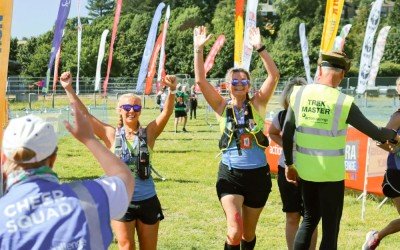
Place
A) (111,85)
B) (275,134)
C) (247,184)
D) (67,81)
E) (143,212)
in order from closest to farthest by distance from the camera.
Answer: (67,81)
(143,212)
(247,184)
(275,134)
(111,85)

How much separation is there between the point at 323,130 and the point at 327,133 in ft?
0.13

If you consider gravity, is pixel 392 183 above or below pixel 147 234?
above

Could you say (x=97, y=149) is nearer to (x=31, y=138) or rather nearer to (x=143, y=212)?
(x=31, y=138)

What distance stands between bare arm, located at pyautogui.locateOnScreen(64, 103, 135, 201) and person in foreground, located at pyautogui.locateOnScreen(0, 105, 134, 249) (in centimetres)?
13

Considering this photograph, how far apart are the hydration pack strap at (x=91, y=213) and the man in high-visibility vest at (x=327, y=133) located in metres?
2.72

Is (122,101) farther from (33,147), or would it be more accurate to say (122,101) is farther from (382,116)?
(382,116)

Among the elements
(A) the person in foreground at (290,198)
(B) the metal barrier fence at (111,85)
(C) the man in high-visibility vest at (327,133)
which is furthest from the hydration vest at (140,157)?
(B) the metal barrier fence at (111,85)

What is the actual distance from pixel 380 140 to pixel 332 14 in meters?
9.35

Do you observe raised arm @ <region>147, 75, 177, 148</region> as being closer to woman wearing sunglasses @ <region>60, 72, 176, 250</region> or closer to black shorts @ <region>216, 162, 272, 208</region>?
woman wearing sunglasses @ <region>60, 72, 176, 250</region>

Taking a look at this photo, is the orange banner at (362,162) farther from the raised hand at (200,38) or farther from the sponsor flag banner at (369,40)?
the sponsor flag banner at (369,40)

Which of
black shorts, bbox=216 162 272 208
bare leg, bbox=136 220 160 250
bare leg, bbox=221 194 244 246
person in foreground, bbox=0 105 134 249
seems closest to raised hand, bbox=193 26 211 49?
black shorts, bbox=216 162 272 208

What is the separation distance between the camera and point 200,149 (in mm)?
16281

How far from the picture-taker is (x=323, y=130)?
179 inches

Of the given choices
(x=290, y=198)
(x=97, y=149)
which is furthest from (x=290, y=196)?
(x=97, y=149)
